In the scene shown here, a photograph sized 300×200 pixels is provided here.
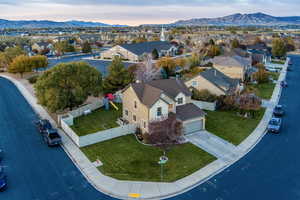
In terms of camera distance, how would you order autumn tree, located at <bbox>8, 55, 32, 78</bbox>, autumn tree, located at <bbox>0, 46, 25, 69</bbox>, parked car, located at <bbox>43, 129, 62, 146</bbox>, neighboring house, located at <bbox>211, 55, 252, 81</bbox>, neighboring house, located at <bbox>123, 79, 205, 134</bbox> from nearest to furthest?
parked car, located at <bbox>43, 129, 62, 146</bbox> → neighboring house, located at <bbox>123, 79, 205, 134</bbox> → neighboring house, located at <bbox>211, 55, 252, 81</bbox> → autumn tree, located at <bbox>8, 55, 32, 78</bbox> → autumn tree, located at <bbox>0, 46, 25, 69</bbox>

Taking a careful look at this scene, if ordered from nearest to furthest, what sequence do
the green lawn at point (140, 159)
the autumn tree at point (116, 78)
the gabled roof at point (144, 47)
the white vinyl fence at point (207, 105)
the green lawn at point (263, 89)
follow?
the green lawn at point (140, 159) < the white vinyl fence at point (207, 105) < the autumn tree at point (116, 78) < the green lawn at point (263, 89) < the gabled roof at point (144, 47)

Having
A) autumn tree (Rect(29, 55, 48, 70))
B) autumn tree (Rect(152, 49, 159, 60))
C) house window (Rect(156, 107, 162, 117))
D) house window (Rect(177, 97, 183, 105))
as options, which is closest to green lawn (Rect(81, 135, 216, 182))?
house window (Rect(156, 107, 162, 117))

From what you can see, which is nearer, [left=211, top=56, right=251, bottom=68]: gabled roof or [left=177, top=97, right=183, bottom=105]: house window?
[left=177, top=97, right=183, bottom=105]: house window

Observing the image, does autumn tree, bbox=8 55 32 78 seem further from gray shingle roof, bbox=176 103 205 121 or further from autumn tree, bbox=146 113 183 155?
autumn tree, bbox=146 113 183 155

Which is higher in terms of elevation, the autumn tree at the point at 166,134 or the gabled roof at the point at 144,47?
the gabled roof at the point at 144,47

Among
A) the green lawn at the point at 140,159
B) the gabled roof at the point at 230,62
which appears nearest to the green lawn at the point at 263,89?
the gabled roof at the point at 230,62

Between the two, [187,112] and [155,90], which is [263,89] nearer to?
[187,112]

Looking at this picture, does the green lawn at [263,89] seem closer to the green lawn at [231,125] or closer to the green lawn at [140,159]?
the green lawn at [231,125]
